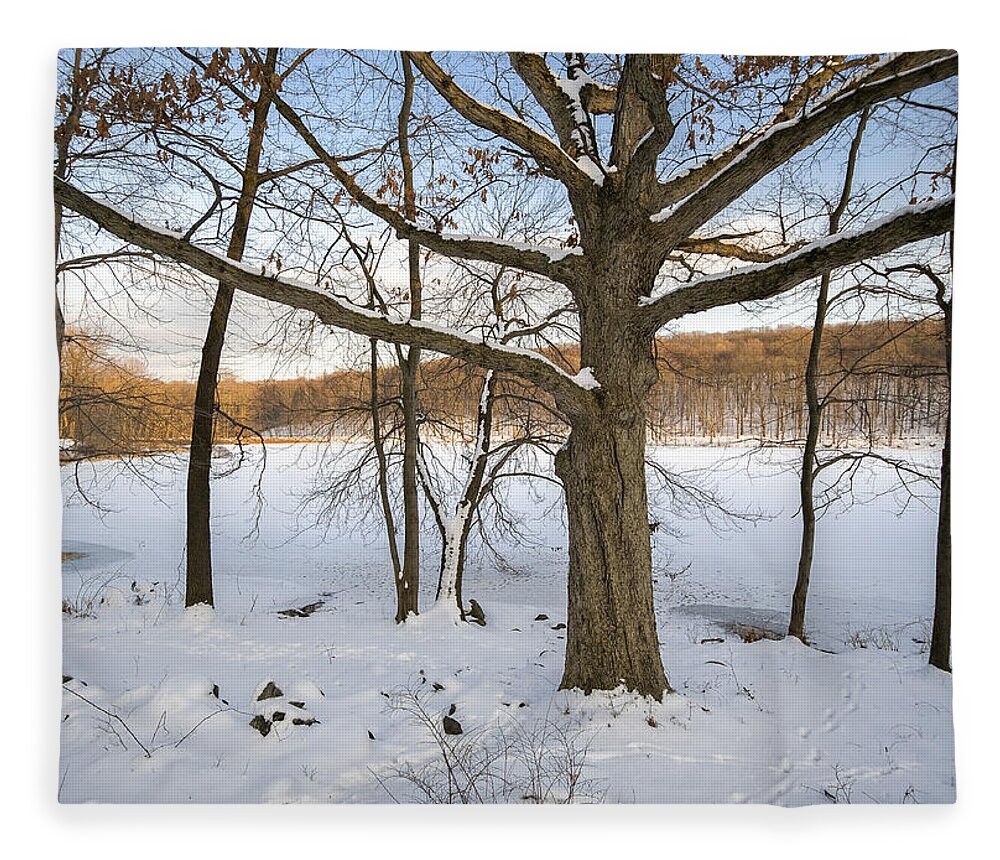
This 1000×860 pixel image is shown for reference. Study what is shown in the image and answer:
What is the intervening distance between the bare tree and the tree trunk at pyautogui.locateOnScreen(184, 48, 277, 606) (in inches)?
6.3

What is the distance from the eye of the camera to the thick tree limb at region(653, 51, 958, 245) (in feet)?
7.41

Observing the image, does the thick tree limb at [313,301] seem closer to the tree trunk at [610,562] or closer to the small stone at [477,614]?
the tree trunk at [610,562]

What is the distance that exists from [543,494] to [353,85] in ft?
5.16

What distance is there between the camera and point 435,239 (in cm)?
243

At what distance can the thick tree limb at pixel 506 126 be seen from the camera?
7.88 feet

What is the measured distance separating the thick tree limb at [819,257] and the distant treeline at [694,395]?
208 mm

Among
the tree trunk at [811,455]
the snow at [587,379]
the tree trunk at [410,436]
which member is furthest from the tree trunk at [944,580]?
the tree trunk at [410,436]

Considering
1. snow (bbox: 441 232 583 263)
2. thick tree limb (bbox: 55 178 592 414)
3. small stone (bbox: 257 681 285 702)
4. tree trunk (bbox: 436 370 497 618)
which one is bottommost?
small stone (bbox: 257 681 285 702)

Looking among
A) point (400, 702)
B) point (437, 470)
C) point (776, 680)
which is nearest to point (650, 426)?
point (437, 470)

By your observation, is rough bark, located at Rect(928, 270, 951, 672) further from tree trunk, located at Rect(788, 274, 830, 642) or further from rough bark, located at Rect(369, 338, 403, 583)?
rough bark, located at Rect(369, 338, 403, 583)

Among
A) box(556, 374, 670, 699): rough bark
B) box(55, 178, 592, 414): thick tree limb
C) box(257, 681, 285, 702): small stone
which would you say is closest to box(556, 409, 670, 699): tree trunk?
box(556, 374, 670, 699): rough bark

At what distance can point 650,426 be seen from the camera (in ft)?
8.14

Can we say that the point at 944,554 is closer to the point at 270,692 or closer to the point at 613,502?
the point at 613,502
